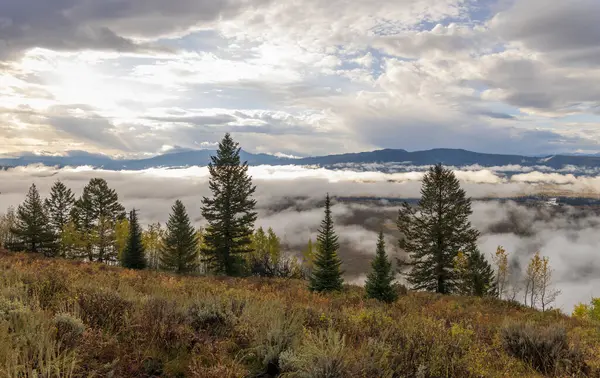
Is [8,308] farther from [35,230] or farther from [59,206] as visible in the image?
[59,206]

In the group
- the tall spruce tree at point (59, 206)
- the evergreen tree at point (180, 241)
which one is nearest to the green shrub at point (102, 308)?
the evergreen tree at point (180, 241)

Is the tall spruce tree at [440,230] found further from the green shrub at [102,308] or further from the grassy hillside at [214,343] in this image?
the green shrub at [102,308]

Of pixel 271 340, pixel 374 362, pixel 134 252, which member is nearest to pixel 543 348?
pixel 374 362

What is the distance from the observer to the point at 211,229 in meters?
38.2

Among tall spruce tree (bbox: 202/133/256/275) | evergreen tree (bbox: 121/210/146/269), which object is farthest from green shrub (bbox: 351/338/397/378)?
evergreen tree (bbox: 121/210/146/269)

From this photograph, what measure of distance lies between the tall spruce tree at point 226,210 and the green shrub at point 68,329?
33958mm

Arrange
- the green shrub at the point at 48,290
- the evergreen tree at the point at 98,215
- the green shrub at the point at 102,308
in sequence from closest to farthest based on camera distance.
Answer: the green shrub at the point at 102,308 → the green shrub at the point at 48,290 → the evergreen tree at the point at 98,215

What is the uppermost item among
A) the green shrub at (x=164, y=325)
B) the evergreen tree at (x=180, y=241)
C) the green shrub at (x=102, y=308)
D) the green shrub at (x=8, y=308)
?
the green shrub at (x=8, y=308)

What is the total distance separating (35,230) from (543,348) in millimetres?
61274

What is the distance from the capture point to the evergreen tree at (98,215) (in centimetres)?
5322

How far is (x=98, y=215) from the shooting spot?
55250 mm

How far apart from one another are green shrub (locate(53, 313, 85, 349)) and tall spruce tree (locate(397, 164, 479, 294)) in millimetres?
33068

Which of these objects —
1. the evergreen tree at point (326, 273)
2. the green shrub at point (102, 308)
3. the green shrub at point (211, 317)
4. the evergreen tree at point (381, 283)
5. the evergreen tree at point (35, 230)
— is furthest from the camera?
the evergreen tree at point (35, 230)

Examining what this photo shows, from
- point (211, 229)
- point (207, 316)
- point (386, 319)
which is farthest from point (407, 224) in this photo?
point (207, 316)
